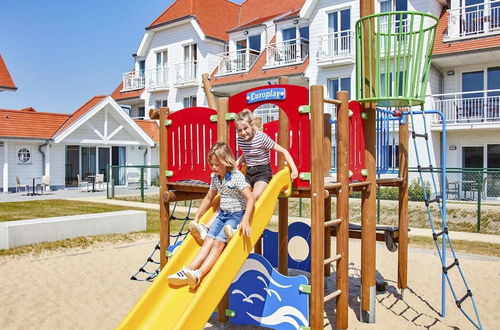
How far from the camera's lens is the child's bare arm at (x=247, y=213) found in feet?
15.2

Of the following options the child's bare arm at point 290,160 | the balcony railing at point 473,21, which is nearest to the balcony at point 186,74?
the balcony railing at point 473,21

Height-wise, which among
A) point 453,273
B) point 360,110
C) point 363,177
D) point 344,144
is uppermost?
point 360,110

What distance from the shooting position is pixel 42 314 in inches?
245

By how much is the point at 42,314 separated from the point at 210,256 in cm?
291

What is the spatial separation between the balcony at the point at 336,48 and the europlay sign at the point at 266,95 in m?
19.1

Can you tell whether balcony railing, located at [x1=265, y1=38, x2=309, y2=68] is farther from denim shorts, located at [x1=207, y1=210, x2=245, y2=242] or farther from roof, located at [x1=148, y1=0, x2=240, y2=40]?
denim shorts, located at [x1=207, y1=210, x2=245, y2=242]

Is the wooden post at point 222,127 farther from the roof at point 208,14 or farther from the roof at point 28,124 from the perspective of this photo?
the roof at point 208,14

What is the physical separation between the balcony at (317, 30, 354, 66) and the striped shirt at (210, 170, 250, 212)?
19888 millimetres

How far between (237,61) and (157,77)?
690 centimetres

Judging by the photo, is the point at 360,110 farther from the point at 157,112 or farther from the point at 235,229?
the point at 157,112

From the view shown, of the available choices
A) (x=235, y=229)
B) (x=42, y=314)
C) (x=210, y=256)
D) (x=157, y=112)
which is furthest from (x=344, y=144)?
(x=42, y=314)

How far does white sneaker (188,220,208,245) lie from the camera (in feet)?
16.4

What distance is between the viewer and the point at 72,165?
93.9 ft

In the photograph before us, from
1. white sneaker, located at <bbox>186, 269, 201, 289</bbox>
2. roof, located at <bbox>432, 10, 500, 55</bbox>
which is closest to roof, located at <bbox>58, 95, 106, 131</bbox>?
roof, located at <bbox>432, 10, 500, 55</bbox>
